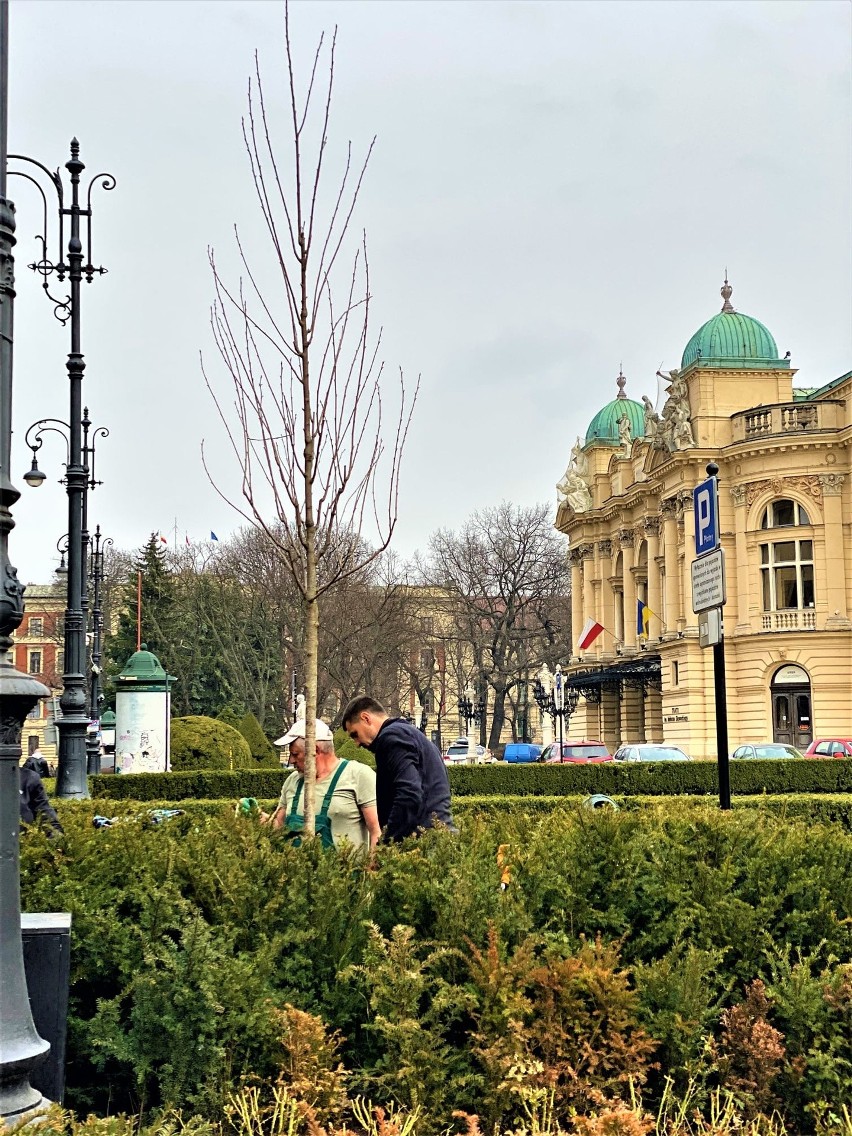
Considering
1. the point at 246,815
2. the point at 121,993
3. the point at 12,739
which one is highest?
the point at 12,739

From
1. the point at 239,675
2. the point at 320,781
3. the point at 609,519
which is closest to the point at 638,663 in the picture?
the point at 609,519

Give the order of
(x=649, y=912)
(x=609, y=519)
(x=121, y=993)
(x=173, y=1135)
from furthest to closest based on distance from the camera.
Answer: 1. (x=609, y=519)
2. (x=649, y=912)
3. (x=121, y=993)
4. (x=173, y=1135)

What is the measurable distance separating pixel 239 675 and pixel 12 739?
52.7 m

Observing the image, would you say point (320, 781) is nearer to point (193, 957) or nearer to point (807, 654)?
point (193, 957)

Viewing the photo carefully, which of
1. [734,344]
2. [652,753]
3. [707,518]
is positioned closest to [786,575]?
[734,344]

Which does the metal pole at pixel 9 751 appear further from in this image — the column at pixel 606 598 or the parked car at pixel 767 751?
the column at pixel 606 598

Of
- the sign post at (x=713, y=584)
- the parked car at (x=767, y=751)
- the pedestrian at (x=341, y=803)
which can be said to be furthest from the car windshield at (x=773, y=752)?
the pedestrian at (x=341, y=803)

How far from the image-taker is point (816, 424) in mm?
52719

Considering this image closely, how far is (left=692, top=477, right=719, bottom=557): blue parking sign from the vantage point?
35.6 ft

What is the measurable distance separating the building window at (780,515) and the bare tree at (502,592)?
25.2 metres

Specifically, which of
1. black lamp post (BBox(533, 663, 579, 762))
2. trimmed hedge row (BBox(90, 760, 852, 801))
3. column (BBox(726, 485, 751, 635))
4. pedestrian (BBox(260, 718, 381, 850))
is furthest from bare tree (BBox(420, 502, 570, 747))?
pedestrian (BBox(260, 718, 381, 850))

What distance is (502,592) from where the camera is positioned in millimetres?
78438

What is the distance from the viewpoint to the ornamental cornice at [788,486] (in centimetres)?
5280

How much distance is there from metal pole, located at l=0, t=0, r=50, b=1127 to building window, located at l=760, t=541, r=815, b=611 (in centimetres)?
5154
